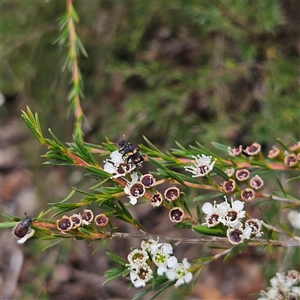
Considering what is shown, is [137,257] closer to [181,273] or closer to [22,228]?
[181,273]

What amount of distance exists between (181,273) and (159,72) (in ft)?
5.09

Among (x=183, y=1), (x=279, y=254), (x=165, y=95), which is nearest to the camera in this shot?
(x=279, y=254)

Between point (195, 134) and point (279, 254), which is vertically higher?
point (195, 134)

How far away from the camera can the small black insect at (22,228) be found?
812 millimetres

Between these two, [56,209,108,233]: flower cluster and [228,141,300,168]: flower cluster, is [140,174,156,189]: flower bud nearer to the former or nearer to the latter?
[56,209,108,233]: flower cluster

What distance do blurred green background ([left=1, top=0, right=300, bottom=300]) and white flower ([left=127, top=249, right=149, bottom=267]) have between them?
120 cm

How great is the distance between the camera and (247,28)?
7.02 ft

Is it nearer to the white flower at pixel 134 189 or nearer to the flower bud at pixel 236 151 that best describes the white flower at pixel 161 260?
the white flower at pixel 134 189

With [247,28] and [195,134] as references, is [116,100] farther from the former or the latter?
[247,28]

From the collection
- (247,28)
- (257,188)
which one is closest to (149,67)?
(247,28)

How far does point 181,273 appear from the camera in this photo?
36.1 inches

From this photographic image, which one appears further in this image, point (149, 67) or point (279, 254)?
point (149, 67)

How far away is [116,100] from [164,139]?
2.04ft

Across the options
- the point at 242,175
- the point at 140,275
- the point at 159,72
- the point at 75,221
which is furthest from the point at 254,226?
the point at 159,72
